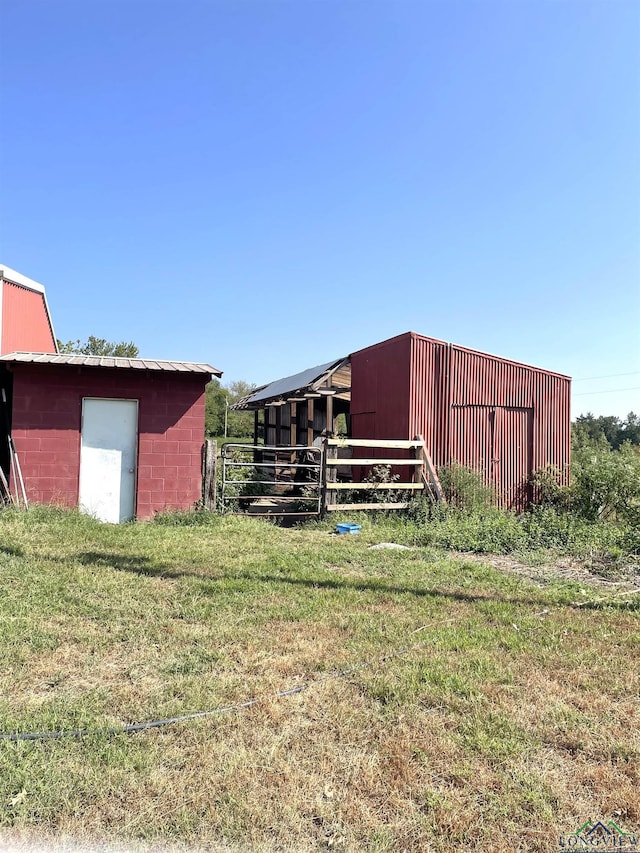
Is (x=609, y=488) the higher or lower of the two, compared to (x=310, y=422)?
lower

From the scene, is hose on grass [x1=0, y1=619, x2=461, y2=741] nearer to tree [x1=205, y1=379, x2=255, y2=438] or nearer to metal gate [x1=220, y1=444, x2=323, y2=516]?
metal gate [x1=220, y1=444, x2=323, y2=516]

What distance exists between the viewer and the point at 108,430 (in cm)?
963

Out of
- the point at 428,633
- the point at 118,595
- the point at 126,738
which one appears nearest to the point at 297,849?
the point at 126,738

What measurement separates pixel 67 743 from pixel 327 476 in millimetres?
7409

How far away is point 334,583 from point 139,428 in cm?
566

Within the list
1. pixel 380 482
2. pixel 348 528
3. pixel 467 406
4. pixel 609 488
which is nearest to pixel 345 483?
pixel 380 482

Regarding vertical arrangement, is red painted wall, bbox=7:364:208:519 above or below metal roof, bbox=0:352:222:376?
below

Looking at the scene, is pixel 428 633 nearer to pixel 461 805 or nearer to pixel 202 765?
pixel 461 805

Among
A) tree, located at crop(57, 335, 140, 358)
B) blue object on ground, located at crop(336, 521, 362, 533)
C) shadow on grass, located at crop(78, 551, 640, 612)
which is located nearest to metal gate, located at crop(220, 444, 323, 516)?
blue object on ground, located at crop(336, 521, 362, 533)

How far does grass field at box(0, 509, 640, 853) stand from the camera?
2.16 m

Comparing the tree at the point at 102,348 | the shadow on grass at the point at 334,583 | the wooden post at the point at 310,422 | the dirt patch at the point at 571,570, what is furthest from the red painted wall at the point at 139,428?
the tree at the point at 102,348

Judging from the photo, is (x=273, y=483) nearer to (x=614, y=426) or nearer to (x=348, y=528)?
(x=348, y=528)

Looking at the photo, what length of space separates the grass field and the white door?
13.0 ft

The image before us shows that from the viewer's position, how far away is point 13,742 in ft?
8.57
